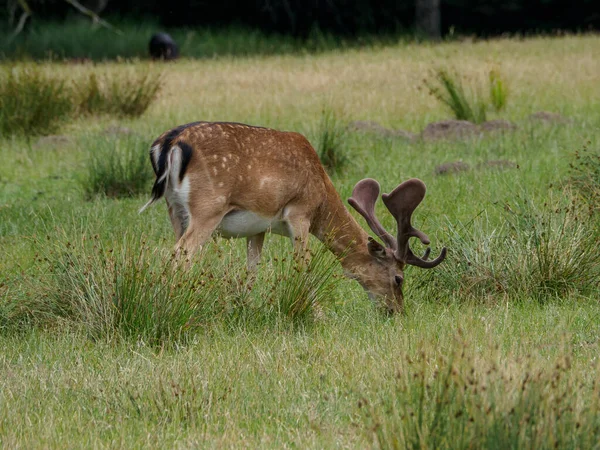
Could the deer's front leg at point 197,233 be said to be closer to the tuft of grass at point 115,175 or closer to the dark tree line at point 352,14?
the tuft of grass at point 115,175

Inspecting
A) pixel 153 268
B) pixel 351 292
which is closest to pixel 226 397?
pixel 153 268

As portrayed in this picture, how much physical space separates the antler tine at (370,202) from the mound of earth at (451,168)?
155 inches

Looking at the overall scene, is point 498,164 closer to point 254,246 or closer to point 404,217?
point 254,246

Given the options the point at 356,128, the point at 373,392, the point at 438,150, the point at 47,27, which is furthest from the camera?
the point at 47,27

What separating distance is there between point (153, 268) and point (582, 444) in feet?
10.2

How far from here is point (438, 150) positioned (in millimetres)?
12805

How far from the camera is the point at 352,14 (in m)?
36.0

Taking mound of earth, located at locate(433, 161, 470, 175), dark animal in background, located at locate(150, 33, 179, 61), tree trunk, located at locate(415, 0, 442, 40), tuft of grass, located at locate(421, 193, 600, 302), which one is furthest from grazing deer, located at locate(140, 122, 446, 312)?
tree trunk, located at locate(415, 0, 442, 40)

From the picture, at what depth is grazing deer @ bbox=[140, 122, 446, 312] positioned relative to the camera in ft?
23.0

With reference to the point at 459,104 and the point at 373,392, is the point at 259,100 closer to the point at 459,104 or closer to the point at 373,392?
the point at 459,104

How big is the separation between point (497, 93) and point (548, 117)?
124cm

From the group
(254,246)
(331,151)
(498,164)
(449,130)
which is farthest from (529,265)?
(449,130)

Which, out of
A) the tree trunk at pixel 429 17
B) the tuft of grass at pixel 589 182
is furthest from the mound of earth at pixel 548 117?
the tree trunk at pixel 429 17

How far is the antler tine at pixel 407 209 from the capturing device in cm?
673
